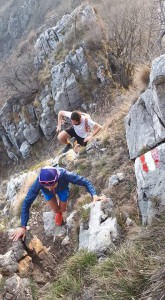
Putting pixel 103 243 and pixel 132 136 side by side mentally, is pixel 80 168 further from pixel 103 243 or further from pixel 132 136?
pixel 103 243

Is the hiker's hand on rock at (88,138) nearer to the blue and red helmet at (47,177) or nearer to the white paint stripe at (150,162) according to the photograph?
the blue and red helmet at (47,177)

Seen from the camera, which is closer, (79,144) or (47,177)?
(47,177)

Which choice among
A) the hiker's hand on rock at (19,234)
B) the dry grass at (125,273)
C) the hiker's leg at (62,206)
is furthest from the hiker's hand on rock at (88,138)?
the dry grass at (125,273)

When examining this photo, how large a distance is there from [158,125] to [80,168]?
2678 millimetres

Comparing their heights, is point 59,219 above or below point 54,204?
below

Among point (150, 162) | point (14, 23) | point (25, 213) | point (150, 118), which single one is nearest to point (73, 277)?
point (25, 213)

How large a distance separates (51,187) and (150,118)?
179 cm

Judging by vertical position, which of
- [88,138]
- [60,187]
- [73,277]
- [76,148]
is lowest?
[76,148]

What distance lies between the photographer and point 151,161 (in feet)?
15.0

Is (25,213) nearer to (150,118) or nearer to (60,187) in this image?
(60,187)

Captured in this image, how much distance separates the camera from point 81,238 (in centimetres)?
495

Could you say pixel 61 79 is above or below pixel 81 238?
below

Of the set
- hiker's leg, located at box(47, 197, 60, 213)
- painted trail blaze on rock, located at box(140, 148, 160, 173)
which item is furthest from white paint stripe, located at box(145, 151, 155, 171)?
hiker's leg, located at box(47, 197, 60, 213)

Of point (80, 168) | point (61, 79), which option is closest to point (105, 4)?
point (61, 79)
